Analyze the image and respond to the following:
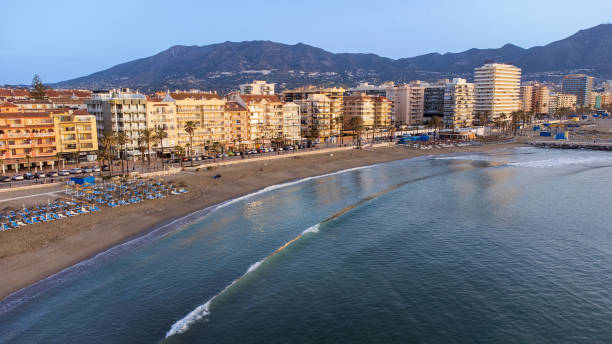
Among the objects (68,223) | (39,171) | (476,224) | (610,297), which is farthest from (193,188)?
(610,297)

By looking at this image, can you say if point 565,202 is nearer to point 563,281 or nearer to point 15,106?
point 563,281

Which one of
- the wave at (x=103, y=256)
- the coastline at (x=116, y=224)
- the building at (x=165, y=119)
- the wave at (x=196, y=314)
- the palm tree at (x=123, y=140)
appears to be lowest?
the wave at (x=196, y=314)

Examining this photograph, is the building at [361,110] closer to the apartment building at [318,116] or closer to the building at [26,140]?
the apartment building at [318,116]

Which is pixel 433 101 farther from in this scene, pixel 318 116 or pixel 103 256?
pixel 103 256

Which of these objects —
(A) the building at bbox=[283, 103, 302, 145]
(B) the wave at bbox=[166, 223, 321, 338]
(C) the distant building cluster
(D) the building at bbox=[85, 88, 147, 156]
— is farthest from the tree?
(B) the wave at bbox=[166, 223, 321, 338]

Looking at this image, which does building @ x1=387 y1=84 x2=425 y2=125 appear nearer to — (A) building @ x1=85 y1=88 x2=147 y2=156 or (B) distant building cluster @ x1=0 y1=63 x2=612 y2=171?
(B) distant building cluster @ x1=0 y1=63 x2=612 y2=171

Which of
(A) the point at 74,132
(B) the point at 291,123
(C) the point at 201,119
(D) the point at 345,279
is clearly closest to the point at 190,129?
(C) the point at 201,119

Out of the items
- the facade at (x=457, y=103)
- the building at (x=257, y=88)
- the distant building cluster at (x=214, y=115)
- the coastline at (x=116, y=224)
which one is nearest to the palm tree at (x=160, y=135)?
the distant building cluster at (x=214, y=115)
